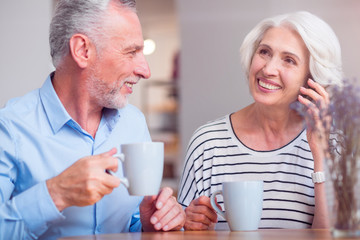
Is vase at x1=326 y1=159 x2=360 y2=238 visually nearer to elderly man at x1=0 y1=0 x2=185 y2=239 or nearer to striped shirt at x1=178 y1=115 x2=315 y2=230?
elderly man at x1=0 y1=0 x2=185 y2=239

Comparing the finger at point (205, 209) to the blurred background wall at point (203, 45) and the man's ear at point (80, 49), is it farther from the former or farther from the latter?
the blurred background wall at point (203, 45)

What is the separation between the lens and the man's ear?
140 cm

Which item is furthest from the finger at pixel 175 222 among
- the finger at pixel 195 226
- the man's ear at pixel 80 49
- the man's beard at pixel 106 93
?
the man's ear at pixel 80 49

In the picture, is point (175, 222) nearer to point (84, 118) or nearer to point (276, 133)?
point (84, 118)

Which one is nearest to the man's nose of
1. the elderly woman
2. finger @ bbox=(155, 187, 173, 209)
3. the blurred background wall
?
finger @ bbox=(155, 187, 173, 209)

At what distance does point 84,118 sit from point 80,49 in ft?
0.66

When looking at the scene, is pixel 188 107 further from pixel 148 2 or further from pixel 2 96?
pixel 148 2

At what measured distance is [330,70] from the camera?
1826mm

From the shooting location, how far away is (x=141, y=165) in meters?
1.07

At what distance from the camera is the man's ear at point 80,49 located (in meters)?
1.40

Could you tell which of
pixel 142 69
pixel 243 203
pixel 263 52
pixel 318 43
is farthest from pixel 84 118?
pixel 318 43

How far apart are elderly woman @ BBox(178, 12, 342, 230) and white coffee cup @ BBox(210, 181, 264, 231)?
461 mm

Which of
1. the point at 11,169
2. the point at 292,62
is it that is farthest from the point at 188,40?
the point at 11,169

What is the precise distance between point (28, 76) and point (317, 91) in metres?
1.47
